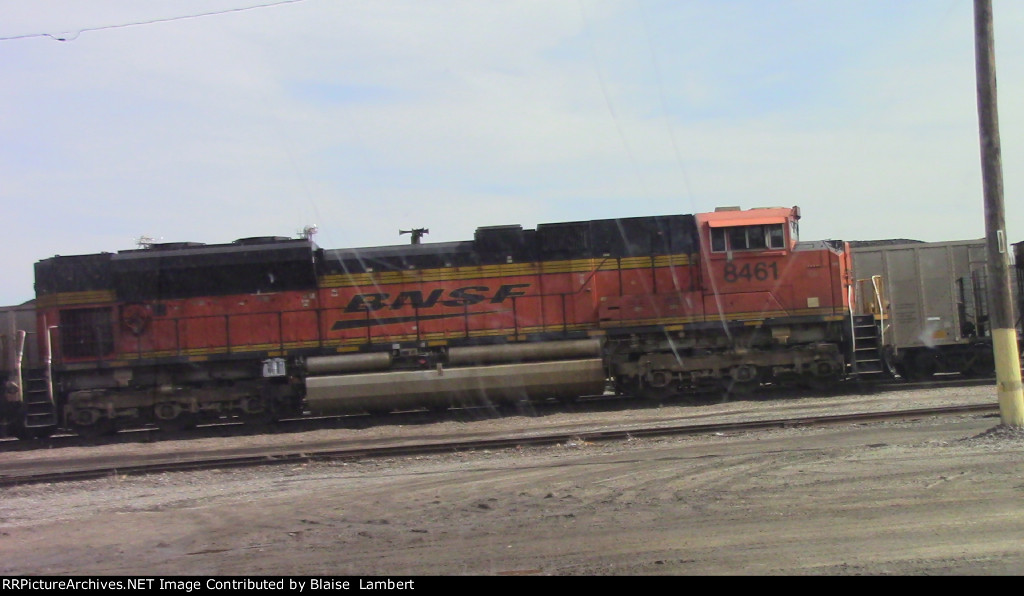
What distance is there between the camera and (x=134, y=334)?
1605 centimetres

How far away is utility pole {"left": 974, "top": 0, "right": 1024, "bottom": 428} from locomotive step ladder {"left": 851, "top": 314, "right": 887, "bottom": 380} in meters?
6.09

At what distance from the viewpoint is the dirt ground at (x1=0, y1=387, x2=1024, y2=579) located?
18.7 feet

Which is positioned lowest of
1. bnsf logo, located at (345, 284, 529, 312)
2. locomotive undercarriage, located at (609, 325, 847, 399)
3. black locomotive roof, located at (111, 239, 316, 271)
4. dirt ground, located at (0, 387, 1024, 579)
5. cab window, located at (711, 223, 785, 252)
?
dirt ground, located at (0, 387, 1024, 579)

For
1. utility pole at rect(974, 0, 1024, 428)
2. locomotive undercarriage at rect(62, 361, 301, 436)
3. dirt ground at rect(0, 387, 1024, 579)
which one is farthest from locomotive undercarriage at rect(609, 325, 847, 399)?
locomotive undercarriage at rect(62, 361, 301, 436)

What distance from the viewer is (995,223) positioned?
9812 millimetres

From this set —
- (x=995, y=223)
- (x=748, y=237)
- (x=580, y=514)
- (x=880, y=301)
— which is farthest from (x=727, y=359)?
(x=580, y=514)

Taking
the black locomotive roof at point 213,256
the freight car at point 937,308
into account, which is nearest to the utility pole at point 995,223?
the freight car at point 937,308

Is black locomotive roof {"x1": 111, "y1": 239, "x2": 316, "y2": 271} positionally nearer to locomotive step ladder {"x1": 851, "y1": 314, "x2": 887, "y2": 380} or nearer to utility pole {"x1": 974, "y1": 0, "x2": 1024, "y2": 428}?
locomotive step ladder {"x1": 851, "y1": 314, "x2": 887, "y2": 380}

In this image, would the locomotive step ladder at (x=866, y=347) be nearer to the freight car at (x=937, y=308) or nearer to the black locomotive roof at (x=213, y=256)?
the freight car at (x=937, y=308)

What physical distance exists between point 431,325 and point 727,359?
5778mm

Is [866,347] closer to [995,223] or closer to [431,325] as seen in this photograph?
[995,223]

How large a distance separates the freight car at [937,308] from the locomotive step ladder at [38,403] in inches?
654

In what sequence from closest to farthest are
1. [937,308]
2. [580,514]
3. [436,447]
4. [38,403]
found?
[580,514] → [436,447] → [38,403] → [937,308]

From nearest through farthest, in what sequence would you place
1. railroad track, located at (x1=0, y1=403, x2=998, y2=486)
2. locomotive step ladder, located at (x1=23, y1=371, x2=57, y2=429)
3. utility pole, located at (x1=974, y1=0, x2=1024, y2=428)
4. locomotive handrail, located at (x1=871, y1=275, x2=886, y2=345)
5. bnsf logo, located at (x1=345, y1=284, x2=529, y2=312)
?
1. utility pole, located at (x1=974, y1=0, x2=1024, y2=428)
2. railroad track, located at (x1=0, y1=403, x2=998, y2=486)
3. locomotive step ladder, located at (x1=23, y1=371, x2=57, y2=429)
4. locomotive handrail, located at (x1=871, y1=275, x2=886, y2=345)
5. bnsf logo, located at (x1=345, y1=284, x2=529, y2=312)
